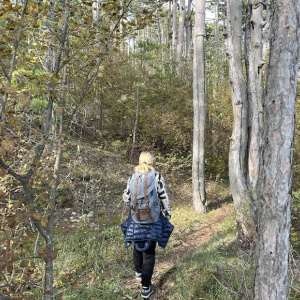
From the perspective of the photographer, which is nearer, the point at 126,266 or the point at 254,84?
the point at 126,266

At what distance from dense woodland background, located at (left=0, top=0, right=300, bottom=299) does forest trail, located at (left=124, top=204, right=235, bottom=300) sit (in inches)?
2.5

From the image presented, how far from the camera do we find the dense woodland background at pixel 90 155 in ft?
6.99

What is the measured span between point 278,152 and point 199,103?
6.55 m

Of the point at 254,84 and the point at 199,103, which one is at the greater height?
the point at 254,84

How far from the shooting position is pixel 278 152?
2.15m

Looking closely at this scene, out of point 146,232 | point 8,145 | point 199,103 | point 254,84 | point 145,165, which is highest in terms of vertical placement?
point 254,84

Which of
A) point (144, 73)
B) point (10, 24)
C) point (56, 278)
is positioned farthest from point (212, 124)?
point (10, 24)

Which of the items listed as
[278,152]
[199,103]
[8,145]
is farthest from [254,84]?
[8,145]

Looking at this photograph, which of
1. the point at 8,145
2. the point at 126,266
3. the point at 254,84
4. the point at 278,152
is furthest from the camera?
the point at 254,84

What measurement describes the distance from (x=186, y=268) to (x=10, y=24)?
3636mm

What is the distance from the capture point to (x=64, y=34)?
2334mm

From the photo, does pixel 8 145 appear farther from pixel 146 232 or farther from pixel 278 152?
pixel 146 232

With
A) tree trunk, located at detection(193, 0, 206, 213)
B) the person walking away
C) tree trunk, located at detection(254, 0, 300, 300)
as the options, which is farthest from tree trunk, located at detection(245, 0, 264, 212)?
tree trunk, located at detection(254, 0, 300, 300)

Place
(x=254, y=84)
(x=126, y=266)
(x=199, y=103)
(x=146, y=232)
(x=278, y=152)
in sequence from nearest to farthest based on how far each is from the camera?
(x=278, y=152), (x=146, y=232), (x=126, y=266), (x=254, y=84), (x=199, y=103)
